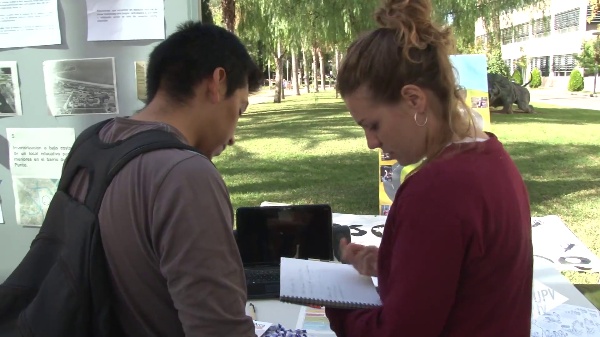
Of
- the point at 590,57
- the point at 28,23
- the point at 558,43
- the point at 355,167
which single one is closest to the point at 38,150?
the point at 28,23

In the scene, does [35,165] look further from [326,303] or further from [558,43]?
[558,43]

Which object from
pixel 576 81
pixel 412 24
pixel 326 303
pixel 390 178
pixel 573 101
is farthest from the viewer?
pixel 576 81

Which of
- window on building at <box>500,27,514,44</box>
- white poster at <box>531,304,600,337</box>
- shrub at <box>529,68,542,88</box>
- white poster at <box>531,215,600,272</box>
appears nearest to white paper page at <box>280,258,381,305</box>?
white poster at <box>531,304,600,337</box>

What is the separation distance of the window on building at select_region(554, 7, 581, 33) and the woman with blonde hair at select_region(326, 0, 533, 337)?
40.9 metres

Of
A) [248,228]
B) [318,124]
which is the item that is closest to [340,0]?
[318,124]

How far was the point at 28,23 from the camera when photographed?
82.7 inches

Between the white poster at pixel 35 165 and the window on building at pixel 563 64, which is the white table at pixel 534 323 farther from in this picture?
the window on building at pixel 563 64

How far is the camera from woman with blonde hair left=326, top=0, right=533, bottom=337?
1001mm

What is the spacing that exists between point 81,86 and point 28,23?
0.30m

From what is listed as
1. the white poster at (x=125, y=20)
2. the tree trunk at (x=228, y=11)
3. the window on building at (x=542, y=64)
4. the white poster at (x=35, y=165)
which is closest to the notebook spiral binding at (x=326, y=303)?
the white poster at (x=125, y=20)

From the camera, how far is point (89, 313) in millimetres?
1089

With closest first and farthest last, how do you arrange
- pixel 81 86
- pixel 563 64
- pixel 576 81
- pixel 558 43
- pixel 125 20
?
pixel 125 20
pixel 81 86
pixel 576 81
pixel 563 64
pixel 558 43

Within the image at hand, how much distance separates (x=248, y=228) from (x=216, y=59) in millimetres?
1162

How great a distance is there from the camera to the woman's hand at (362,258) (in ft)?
4.66
